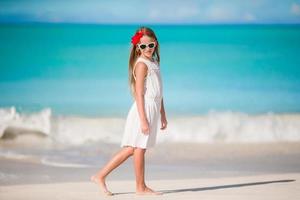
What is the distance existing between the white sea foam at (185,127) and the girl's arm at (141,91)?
252 cm

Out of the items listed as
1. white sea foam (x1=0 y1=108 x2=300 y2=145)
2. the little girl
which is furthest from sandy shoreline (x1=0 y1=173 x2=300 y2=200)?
white sea foam (x1=0 y1=108 x2=300 y2=145)

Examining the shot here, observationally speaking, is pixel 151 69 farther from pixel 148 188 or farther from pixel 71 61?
pixel 71 61

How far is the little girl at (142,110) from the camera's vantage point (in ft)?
12.4

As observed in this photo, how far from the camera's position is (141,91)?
149 inches

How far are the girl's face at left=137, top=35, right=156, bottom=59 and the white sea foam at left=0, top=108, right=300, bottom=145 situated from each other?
2475 mm

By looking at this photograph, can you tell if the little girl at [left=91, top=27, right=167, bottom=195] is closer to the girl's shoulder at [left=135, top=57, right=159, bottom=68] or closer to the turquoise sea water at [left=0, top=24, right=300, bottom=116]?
the girl's shoulder at [left=135, top=57, right=159, bottom=68]

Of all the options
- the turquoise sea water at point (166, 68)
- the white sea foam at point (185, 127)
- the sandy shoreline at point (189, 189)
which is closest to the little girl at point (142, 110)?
the sandy shoreline at point (189, 189)

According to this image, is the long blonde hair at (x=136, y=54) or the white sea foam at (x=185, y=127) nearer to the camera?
the long blonde hair at (x=136, y=54)

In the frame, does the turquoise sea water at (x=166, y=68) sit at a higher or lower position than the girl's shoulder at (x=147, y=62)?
higher

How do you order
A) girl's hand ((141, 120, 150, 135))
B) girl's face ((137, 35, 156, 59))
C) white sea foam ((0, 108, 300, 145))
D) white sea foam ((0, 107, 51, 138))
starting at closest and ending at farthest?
girl's hand ((141, 120, 150, 135)) → girl's face ((137, 35, 156, 59)) → white sea foam ((0, 108, 300, 145)) → white sea foam ((0, 107, 51, 138))

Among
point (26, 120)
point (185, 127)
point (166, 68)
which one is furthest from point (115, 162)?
point (166, 68)

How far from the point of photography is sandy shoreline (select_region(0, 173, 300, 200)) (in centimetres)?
380

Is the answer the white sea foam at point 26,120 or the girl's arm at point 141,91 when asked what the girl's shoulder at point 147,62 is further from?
the white sea foam at point 26,120

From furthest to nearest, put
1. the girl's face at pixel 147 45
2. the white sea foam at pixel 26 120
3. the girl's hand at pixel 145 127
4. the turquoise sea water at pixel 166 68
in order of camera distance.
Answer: the turquoise sea water at pixel 166 68
the white sea foam at pixel 26 120
the girl's face at pixel 147 45
the girl's hand at pixel 145 127
